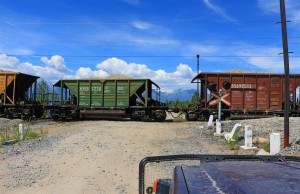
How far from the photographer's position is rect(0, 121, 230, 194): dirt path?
7.61m

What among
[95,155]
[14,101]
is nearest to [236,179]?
[95,155]

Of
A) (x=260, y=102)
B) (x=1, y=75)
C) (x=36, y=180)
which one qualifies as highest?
(x=1, y=75)

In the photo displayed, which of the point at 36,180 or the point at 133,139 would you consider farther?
the point at 133,139

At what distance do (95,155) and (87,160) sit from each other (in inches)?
24.0

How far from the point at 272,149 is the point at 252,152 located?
85 cm

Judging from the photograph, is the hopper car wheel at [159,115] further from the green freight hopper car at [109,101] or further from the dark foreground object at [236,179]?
the dark foreground object at [236,179]

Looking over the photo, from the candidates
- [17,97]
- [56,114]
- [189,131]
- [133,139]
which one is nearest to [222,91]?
[189,131]

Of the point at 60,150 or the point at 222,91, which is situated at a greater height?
the point at 222,91

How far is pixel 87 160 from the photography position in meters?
9.79

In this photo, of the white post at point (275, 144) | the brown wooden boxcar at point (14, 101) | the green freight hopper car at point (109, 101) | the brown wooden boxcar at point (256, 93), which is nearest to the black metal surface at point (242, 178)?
the white post at point (275, 144)

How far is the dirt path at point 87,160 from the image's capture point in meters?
7.61

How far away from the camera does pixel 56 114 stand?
2467 centimetres

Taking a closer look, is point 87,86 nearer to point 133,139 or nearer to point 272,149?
point 133,139

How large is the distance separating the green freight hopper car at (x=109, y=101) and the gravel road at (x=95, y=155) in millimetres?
7635
